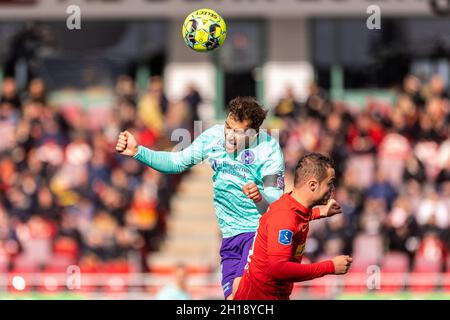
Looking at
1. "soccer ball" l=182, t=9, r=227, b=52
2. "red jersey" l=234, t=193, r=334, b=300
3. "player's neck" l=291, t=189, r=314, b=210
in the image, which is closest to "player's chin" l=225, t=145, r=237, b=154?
"red jersey" l=234, t=193, r=334, b=300

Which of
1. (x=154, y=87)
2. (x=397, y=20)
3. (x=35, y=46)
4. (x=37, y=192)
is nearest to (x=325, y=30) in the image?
(x=397, y=20)

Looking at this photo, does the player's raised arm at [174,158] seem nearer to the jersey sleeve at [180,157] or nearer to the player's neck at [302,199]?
the jersey sleeve at [180,157]

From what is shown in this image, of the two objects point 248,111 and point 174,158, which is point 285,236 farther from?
point 174,158

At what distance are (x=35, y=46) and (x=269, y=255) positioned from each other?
1961 centimetres

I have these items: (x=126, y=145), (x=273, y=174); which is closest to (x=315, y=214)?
(x=273, y=174)

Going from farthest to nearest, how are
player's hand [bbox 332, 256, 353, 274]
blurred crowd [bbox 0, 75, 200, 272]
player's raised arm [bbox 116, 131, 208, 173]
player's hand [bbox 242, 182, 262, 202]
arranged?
blurred crowd [bbox 0, 75, 200, 272] < player's raised arm [bbox 116, 131, 208, 173] < player's hand [bbox 242, 182, 262, 202] < player's hand [bbox 332, 256, 353, 274]

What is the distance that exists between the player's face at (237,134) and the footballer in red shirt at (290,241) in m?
0.79

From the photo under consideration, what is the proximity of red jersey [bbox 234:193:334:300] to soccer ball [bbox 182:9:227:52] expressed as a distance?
226 centimetres

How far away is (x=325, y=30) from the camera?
28.6 m

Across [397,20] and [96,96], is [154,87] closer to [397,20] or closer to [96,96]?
[96,96]

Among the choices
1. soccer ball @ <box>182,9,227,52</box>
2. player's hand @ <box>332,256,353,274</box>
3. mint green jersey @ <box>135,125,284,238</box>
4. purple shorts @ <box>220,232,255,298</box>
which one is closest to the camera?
player's hand @ <box>332,256,353,274</box>

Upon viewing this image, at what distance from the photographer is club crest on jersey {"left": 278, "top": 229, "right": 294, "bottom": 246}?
392 inches

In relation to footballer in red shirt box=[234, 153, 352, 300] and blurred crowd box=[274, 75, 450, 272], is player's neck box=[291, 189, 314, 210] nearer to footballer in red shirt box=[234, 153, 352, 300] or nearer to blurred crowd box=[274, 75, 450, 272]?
footballer in red shirt box=[234, 153, 352, 300]

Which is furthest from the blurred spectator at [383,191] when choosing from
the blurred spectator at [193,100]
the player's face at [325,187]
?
the player's face at [325,187]
